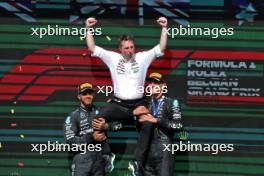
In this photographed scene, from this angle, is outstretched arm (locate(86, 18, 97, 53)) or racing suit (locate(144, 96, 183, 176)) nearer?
racing suit (locate(144, 96, 183, 176))

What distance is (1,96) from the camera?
23.8ft

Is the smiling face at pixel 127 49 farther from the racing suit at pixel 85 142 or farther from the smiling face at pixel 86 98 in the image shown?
the racing suit at pixel 85 142

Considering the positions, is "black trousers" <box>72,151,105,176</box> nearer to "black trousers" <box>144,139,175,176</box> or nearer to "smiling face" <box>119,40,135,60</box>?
"black trousers" <box>144,139,175,176</box>

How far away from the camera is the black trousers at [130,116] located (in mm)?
6918

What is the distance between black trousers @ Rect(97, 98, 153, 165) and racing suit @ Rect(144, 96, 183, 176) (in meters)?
0.07

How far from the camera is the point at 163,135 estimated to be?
693cm

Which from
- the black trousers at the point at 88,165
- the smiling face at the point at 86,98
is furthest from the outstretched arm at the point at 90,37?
the black trousers at the point at 88,165

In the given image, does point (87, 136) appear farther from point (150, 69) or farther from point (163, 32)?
point (163, 32)

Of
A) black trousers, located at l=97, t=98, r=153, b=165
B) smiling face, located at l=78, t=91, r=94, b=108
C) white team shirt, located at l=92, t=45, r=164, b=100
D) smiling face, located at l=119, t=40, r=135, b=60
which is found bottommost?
black trousers, located at l=97, t=98, r=153, b=165

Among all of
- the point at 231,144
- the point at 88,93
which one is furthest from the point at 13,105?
the point at 231,144

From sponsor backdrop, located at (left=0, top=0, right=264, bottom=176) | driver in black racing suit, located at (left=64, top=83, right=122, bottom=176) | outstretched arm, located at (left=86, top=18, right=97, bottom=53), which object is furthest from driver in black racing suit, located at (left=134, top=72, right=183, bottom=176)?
outstretched arm, located at (left=86, top=18, right=97, bottom=53)

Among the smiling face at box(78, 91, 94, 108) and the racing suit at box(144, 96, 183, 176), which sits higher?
the smiling face at box(78, 91, 94, 108)

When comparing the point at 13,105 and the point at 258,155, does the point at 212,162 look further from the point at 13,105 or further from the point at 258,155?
the point at 13,105

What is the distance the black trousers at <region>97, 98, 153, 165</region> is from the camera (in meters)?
6.92
